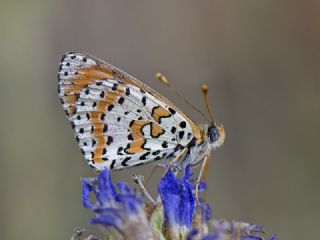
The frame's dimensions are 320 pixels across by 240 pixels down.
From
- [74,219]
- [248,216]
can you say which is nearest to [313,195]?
Result: [248,216]

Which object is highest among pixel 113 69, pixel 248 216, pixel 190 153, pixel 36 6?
pixel 36 6

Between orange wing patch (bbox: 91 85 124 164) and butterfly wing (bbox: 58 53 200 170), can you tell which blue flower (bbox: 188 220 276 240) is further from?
orange wing patch (bbox: 91 85 124 164)

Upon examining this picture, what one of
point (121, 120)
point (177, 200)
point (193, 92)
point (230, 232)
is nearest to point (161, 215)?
point (177, 200)

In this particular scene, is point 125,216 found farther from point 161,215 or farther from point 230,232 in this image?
point 230,232

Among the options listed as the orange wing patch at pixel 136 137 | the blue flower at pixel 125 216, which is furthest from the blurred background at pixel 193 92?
the blue flower at pixel 125 216

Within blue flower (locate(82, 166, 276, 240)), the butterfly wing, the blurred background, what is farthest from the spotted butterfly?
the blurred background

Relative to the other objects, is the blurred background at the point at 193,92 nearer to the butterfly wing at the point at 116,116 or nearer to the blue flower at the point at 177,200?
the butterfly wing at the point at 116,116

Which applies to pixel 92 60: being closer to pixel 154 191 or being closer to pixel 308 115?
pixel 154 191

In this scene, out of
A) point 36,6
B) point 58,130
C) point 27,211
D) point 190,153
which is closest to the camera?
point 190,153
